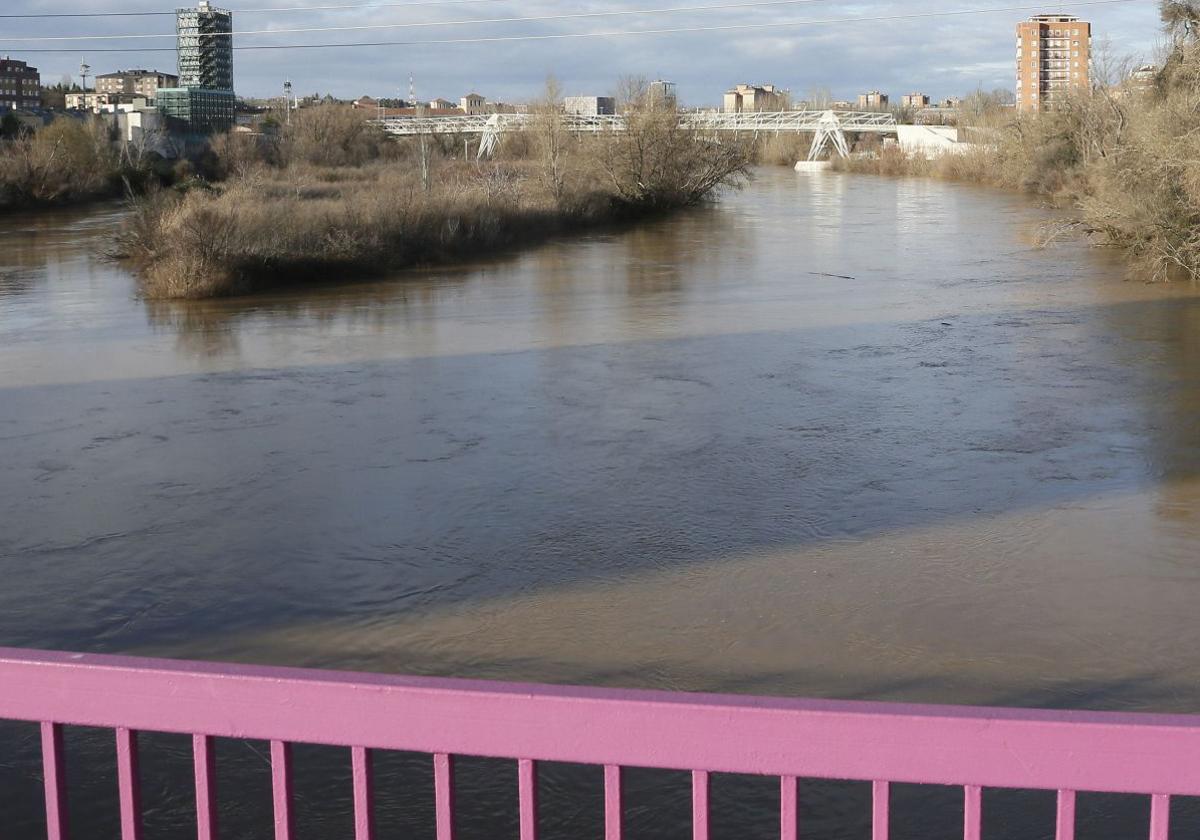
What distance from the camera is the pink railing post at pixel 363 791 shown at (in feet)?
7.41

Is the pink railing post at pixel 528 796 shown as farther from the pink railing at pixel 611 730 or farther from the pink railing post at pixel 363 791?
the pink railing post at pixel 363 791

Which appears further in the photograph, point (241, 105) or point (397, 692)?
point (241, 105)

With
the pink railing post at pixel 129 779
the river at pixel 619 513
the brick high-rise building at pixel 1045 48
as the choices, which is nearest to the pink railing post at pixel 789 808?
the pink railing post at pixel 129 779

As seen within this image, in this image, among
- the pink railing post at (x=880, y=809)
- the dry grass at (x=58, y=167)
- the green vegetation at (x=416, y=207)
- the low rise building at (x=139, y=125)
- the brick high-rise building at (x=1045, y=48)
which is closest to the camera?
the pink railing post at (x=880, y=809)

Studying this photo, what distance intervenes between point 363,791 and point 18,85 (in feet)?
467

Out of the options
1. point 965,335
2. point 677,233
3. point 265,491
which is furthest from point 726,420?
point 677,233

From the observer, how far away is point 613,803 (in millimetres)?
2209

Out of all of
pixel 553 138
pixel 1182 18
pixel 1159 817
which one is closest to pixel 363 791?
pixel 1159 817

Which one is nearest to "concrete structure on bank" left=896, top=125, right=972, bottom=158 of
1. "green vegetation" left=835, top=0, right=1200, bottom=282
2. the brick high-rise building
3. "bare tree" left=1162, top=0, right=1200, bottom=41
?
"green vegetation" left=835, top=0, right=1200, bottom=282

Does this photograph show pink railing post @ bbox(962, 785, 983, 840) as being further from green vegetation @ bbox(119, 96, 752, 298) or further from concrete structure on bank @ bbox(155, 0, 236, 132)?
concrete structure on bank @ bbox(155, 0, 236, 132)

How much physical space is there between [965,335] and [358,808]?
1527 centimetres

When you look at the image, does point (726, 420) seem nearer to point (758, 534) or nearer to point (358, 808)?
point (758, 534)

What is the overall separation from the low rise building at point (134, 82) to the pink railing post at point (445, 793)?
14603cm

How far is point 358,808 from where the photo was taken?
90.6 inches
